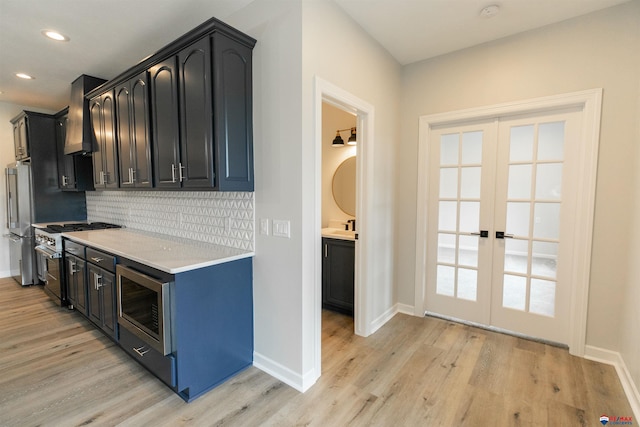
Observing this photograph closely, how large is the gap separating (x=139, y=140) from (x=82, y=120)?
4.56ft

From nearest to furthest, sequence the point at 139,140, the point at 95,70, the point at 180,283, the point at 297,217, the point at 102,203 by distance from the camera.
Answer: the point at 180,283
the point at 297,217
the point at 139,140
the point at 95,70
the point at 102,203

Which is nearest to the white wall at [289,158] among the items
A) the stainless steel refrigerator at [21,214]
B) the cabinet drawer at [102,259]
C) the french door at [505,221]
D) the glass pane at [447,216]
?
the cabinet drawer at [102,259]

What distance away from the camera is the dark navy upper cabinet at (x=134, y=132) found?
2596 millimetres

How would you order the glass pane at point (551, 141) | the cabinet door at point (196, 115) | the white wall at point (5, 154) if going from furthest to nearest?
the white wall at point (5, 154), the glass pane at point (551, 141), the cabinet door at point (196, 115)

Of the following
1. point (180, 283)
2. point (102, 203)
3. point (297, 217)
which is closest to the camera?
point (180, 283)

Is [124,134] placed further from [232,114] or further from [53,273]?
[53,273]

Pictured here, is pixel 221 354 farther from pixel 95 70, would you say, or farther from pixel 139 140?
pixel 95 70

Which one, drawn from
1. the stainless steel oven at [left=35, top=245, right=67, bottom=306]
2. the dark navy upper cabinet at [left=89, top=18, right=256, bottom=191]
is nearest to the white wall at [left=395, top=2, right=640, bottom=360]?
the dark navy upper cabinet at [left=89, top=18, right=256, bottom=191]

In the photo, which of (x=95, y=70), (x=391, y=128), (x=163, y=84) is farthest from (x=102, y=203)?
(x=391, y=128)

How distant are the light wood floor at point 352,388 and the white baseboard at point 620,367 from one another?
49 millimetres

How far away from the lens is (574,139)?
8.16 feet

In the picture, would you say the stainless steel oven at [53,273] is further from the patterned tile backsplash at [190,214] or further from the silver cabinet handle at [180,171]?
the silver cabinet handle at [180,171]

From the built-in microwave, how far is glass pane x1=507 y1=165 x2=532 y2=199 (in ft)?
9.89

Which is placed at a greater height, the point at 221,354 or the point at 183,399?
the point at 221,354
